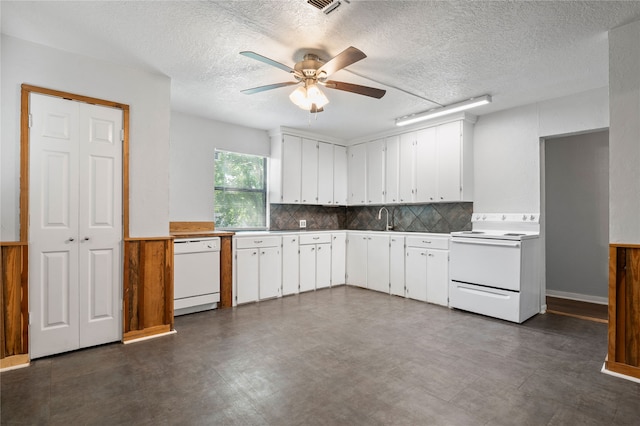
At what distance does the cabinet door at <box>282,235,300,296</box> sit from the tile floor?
129 cm

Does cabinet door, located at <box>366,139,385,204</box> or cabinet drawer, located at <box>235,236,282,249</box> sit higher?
cabinet door, located at <box>366,139,385,204</box>

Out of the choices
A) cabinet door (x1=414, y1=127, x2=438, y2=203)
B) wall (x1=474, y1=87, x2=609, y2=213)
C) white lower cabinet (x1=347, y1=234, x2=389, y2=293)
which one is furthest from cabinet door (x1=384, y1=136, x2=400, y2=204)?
wall (x1=474, y1=87, x2=609, y2=213)

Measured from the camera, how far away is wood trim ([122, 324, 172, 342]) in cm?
314

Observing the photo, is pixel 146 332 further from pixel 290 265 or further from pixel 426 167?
pixel 426 167

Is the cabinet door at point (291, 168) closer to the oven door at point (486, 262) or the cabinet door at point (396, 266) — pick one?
the cabinet door at point (396, 266)

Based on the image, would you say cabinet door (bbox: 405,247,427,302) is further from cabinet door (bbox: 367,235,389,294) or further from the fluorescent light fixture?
the fluorescent light fixture

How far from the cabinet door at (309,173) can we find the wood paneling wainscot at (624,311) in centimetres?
400

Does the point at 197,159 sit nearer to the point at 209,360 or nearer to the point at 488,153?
the point at 209,360

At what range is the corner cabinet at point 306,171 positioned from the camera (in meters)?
5.38

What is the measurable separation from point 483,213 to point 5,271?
17.0 ft

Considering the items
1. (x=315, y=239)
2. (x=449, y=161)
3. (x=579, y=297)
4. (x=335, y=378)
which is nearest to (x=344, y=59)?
(x=335, y=378)

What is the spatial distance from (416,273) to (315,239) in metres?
1.63

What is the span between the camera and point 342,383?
236cm

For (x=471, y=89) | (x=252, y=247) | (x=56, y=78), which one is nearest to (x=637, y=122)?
(x=471, y=89)
